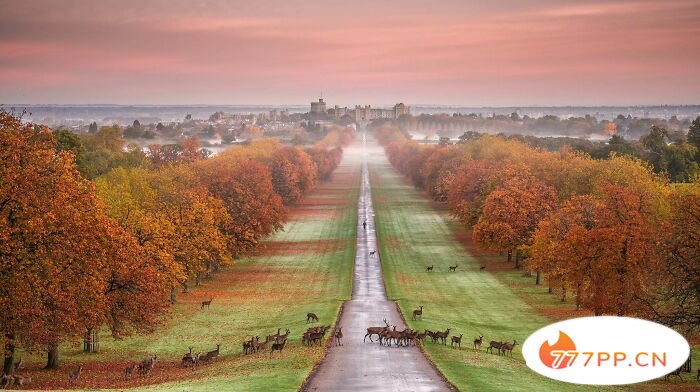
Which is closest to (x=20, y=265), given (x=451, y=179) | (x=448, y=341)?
(x=448, y=341)

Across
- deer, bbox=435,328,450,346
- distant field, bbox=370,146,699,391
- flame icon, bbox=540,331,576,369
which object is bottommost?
distant field, bbox=370,146,699,391

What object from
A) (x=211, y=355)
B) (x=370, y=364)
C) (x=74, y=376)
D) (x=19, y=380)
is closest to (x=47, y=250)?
(x=19, y=380)

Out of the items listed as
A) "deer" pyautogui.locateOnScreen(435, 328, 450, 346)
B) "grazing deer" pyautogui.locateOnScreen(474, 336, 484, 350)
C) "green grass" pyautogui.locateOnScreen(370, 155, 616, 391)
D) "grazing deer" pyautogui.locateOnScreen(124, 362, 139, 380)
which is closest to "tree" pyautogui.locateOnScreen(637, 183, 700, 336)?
"green grass" pyautogui.locateOnScreen(370, 155, 616, 391)

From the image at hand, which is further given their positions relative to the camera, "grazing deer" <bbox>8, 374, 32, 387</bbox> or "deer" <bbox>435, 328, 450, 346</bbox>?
"deer" <bbox>435, 328, 450, 346</bbox>

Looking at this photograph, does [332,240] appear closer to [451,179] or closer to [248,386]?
[451,179]

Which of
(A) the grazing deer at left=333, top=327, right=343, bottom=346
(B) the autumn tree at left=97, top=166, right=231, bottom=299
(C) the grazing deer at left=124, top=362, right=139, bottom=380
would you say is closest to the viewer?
(C) the grazing deer at left=124, top=362, right=139, bottom=380

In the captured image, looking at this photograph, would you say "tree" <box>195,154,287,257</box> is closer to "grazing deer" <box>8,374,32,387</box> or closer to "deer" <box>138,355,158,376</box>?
"deer" <box>138,355,158,376</box>
